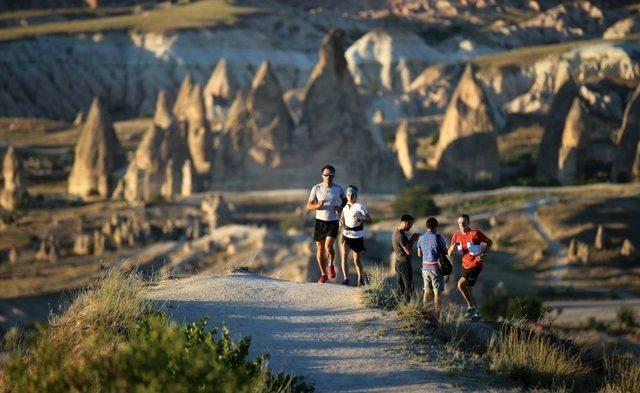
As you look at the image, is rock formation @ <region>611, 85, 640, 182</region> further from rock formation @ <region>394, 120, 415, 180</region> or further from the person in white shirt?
the person in white shirt

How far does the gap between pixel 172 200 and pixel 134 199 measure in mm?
2387

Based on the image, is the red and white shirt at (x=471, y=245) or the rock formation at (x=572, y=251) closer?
the red and white shirt at (x=471, y=245)

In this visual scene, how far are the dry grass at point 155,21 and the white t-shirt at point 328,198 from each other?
11706cm

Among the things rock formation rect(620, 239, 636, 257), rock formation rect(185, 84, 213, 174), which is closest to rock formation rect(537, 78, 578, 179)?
rock formation rect(185, 84, 213, 174)

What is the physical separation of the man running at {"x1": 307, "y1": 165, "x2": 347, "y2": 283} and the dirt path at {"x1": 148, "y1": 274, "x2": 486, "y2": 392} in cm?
87

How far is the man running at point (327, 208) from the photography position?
48.6 feet

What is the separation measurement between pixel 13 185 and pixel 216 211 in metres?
15.1

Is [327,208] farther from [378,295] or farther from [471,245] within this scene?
[378,295]

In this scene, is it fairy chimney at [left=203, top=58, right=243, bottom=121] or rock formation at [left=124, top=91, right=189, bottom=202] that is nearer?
rock formation at [left=124, top=91, right=189, bottom=202]

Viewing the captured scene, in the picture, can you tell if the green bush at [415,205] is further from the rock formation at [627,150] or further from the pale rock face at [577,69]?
the pale rock face at [577,69]

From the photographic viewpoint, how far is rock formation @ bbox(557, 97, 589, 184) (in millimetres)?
64312

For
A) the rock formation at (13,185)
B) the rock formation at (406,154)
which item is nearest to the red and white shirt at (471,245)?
the rock formation at (13,185)

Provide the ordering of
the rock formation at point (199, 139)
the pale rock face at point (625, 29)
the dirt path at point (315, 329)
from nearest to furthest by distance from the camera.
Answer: the dirt path at point (315, 329) → the rock formation at point (199, 139) → the pale rock face at point (625, 29)

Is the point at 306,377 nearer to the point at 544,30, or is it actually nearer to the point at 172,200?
the point at 172,200
